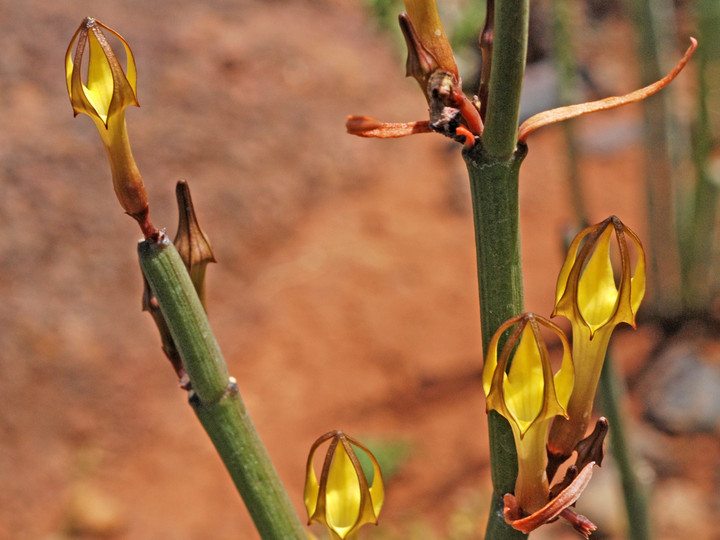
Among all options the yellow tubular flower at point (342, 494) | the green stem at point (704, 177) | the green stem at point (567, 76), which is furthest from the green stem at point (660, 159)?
the yellow tubular flower at point (342, 494)

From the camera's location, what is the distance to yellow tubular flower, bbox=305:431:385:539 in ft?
1.46

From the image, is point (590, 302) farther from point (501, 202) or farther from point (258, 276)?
point (258, 276)

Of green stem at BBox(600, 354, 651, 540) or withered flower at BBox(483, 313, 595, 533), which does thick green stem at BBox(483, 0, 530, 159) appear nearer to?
withered flower at BBox(483, 313, 595, 533)

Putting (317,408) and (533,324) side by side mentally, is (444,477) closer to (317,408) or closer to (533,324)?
(317,408)

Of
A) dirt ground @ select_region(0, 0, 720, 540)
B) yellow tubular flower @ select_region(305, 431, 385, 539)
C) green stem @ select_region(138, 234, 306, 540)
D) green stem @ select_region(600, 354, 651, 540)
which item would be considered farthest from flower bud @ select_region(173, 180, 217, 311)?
dirt ground @ select_region(0, 0, 720, 540)

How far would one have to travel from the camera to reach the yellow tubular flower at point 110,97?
1.37 feet

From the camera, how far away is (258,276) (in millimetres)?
3174

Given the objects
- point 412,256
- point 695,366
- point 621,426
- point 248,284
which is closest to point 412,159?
point 412,256

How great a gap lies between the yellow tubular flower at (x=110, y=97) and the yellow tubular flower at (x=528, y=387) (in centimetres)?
22

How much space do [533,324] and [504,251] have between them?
0.05 m

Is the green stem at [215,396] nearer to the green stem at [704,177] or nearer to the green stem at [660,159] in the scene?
the green stem at [704,177]

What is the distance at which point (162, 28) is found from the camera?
11.2 feet

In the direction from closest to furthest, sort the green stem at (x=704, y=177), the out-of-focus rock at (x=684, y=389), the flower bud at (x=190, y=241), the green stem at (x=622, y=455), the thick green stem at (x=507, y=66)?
the thick green stem at (x=507, y=66), the flower bud at (x=190, y=241), the green stem at (x=622, y=455), the green stem at (x=704, y=177), the out-of-focus rock at (x=684, y=389)

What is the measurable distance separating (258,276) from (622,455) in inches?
90.4
